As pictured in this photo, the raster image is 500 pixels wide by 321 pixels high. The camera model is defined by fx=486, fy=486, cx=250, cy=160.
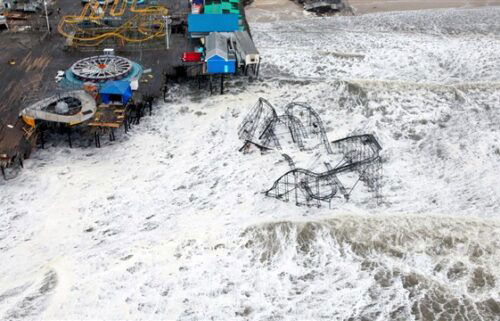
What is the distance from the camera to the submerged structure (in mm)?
18047

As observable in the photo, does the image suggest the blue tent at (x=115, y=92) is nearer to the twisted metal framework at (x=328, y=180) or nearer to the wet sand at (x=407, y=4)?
the twisted metal framework at (x=328, y=180)

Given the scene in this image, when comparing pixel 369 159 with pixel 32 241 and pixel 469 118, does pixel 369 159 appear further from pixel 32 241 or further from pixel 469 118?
pixel 32 241

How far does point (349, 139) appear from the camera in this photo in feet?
68.1

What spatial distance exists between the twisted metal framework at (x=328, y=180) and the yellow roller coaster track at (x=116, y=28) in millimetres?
13047

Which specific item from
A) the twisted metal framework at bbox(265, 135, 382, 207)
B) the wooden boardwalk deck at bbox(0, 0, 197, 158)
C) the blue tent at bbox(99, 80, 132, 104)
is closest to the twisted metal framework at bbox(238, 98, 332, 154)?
the twisted metal framework at bbox(265, 135, 382, 207)

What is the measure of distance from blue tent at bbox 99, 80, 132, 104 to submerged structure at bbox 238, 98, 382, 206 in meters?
5.14

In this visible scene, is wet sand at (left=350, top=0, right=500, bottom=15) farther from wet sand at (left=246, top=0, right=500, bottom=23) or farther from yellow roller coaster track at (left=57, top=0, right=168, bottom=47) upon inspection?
yellow roller coaster track at (left=57, top=0, right=168, bottom=47)

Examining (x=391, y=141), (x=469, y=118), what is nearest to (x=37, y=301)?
(x=391, y=141)

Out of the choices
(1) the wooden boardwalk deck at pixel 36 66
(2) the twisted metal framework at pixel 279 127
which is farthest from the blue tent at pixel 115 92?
(2) the twisted metal framework at pixel 279 127

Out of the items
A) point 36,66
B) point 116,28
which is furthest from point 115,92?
point 116,28

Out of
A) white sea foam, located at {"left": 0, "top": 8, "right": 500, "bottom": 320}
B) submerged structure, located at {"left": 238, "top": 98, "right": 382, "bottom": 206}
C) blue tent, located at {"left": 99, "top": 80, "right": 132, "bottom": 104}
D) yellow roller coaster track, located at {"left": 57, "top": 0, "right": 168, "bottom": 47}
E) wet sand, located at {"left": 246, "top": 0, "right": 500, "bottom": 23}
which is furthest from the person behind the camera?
wet sand, located at {"left": 246, "top": 0, "right": 500, "bottom": 23}

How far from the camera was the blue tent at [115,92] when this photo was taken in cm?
2064

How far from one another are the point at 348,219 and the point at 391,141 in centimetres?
574

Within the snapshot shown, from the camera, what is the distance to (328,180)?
60.6 ft
